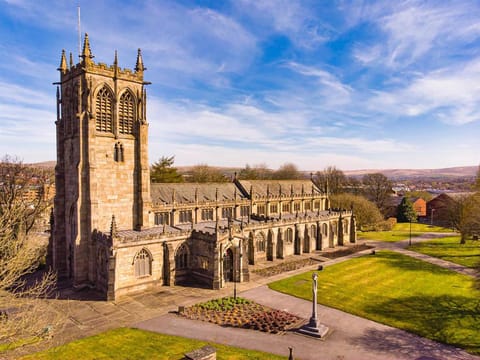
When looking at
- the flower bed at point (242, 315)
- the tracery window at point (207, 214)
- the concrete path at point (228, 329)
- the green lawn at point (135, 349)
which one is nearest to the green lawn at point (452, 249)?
the concrete path at point (228, 329)

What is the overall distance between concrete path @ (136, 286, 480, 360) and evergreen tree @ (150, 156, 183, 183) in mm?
48108

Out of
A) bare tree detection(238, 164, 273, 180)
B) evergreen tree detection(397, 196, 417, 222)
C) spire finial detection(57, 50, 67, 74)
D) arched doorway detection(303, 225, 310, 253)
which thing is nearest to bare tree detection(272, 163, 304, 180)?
bare tree detection(238, 164, 273, 180)

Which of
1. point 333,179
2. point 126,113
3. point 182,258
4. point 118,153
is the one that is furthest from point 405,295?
point 333,179

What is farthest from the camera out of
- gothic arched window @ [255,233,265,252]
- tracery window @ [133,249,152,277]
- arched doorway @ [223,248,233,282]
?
gothic arched window @ [255,233,265,252]

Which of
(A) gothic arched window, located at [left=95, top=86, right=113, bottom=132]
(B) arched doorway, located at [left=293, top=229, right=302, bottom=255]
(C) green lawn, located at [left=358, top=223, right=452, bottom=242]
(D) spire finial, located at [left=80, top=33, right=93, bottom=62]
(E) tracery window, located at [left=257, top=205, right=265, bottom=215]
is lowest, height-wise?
(C) green lawn, located at [left=358, top=223, right=452, bottom=242]

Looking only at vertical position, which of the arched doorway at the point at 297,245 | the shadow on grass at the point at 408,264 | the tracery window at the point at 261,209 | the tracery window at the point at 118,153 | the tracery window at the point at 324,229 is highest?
the tracery window at the point at 118,153

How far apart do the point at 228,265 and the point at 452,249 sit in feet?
146

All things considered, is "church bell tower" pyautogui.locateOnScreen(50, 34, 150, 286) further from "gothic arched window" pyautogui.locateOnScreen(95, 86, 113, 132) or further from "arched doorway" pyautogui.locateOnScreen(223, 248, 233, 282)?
"arched doorway" pyautogui.locateOnScreen(223, 248, 233, 282)

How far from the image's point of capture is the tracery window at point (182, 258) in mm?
37406

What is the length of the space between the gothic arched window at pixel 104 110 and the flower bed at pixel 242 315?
22470 millimetres

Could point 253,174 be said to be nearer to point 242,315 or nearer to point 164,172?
point 164,172

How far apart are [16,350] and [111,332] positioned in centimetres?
629

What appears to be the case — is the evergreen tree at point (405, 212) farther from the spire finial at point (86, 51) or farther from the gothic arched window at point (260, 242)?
the spire finial at point (86, 51)

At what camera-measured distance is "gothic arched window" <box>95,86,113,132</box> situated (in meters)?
36.5
